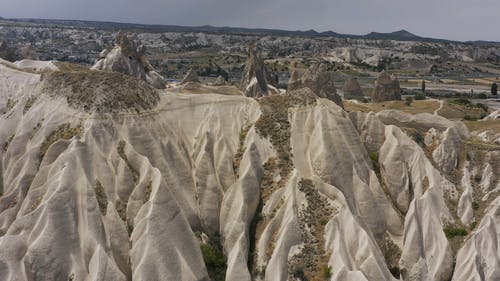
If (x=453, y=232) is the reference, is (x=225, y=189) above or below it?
above

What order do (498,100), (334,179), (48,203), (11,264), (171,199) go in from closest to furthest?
(11,264)
(48,203)
(171,199)
(334,179)
(498,100)

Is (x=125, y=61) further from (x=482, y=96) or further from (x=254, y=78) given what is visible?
(x=482, y=96)

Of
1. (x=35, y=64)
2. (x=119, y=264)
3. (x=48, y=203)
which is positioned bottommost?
(x=119, y=264)

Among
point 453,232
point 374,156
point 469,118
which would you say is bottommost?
point 453,232

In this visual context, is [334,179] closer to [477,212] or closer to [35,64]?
[477,212]

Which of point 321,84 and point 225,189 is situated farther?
point 321,84

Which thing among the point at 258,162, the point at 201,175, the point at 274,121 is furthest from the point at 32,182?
the point at 274,121

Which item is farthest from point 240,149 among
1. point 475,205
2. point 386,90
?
point 386,90
